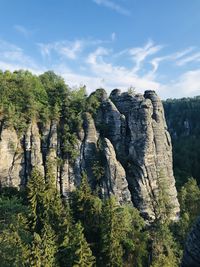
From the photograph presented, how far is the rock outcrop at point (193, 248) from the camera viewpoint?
5.98 metres

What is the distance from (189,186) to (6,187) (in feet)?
99.9

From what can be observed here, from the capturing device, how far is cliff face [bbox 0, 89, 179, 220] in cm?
4484

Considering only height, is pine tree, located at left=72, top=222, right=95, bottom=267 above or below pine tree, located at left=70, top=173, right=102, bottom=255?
below

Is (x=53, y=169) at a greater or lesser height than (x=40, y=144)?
lesser

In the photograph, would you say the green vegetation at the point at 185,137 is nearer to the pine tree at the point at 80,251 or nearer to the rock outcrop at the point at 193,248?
the pine tree at the point at 80,251

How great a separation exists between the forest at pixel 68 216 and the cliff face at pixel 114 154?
3.75ft

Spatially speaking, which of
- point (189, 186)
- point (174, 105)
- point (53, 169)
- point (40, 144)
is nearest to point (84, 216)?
point (53, 169)

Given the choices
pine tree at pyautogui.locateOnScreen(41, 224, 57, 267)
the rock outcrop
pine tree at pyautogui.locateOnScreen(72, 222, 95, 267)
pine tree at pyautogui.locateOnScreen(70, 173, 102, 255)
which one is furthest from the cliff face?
the rock outcrop

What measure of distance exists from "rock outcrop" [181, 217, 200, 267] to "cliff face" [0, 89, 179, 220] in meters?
39.3

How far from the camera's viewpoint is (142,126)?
50.1 meters

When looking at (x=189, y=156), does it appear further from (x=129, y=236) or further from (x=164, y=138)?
(x=129, y=236)

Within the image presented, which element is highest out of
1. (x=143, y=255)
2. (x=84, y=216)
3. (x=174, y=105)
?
(x=174, y=105)

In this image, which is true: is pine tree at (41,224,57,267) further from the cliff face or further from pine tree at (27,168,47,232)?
the cliff face

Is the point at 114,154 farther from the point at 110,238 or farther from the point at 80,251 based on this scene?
the point at 80,251
